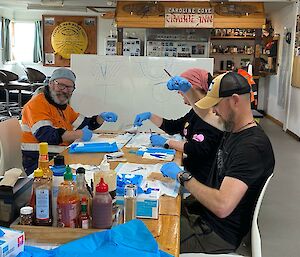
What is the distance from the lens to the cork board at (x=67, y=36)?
A: 34.3ft

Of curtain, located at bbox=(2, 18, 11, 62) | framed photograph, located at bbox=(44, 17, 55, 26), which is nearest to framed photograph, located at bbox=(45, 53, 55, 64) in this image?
framed photograph, located at bbox=(44, 17, 55, 26)

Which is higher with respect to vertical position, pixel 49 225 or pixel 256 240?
pixel 49 225

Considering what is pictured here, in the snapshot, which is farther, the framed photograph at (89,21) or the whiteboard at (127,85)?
the framed photograph at (89,21)

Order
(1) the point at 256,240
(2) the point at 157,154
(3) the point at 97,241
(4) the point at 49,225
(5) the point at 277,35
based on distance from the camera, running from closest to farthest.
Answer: (3) the point at 97,241
(4) the point at 49,225
(1) the point at 256,240
(2) the point at 157,154
(5) the point at 277,35

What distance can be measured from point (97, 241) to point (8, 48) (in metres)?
10.4

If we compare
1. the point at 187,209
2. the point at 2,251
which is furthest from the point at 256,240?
the point at 2,251

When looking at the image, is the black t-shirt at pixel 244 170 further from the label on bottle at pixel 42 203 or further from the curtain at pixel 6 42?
the curtain at pixel 6 42

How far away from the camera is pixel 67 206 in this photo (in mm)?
1246

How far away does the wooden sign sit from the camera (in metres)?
6.75

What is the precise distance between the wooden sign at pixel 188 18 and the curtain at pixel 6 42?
5.34 metres

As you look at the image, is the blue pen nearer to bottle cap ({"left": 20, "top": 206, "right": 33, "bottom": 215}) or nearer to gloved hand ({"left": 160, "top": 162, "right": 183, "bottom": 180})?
gloved hand ({"left": 160, "top": 162, "right": 183, "bottom": 180})

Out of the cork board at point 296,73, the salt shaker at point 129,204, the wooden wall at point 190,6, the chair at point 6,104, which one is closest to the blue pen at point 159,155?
the salt shaker at point 129,204

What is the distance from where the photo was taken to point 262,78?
963 centimetres

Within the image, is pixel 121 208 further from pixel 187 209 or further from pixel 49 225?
pixel 187 209
